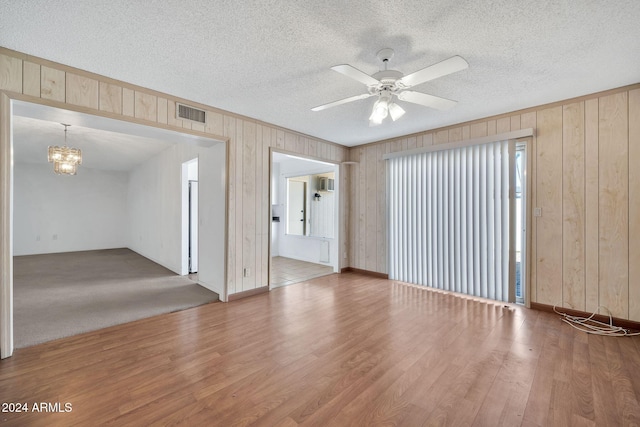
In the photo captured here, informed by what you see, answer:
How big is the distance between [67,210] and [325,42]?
983 cm

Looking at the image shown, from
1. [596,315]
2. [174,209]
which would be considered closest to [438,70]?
[596,315]

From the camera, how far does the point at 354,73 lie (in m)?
1.98

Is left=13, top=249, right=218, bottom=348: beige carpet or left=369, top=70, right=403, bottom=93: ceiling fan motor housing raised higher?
left=369, top=70, right=403, bottom=93: ceiling fan motor housing

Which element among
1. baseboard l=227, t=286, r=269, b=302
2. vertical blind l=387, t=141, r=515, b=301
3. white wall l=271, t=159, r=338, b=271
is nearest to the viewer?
vertical blind l=387, t=141, r=515, b=301

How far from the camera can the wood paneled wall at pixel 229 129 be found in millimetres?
2381

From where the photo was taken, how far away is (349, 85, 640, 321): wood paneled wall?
2.85 m

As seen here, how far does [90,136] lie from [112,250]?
186 inches

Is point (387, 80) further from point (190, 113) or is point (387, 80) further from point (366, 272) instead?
point (366, 272)

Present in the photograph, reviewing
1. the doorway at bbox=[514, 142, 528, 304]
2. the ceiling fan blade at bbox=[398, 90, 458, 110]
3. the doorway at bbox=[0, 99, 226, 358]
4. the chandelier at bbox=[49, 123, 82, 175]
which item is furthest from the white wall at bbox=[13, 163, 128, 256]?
the doorway at bbox=[514, 142, 528, 304]

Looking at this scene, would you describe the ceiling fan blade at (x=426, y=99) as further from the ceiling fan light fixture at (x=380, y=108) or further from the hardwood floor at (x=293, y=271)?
the hardwood floor at (x=293, y=271)

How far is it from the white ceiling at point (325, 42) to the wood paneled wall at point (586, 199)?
12.7 inches

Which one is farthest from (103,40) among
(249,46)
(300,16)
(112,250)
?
(112,250)

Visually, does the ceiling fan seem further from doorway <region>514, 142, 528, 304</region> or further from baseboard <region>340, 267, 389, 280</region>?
baseboard <region>340, 267, 389, 280</region>

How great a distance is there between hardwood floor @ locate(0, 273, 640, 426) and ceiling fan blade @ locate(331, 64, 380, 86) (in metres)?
2.25
